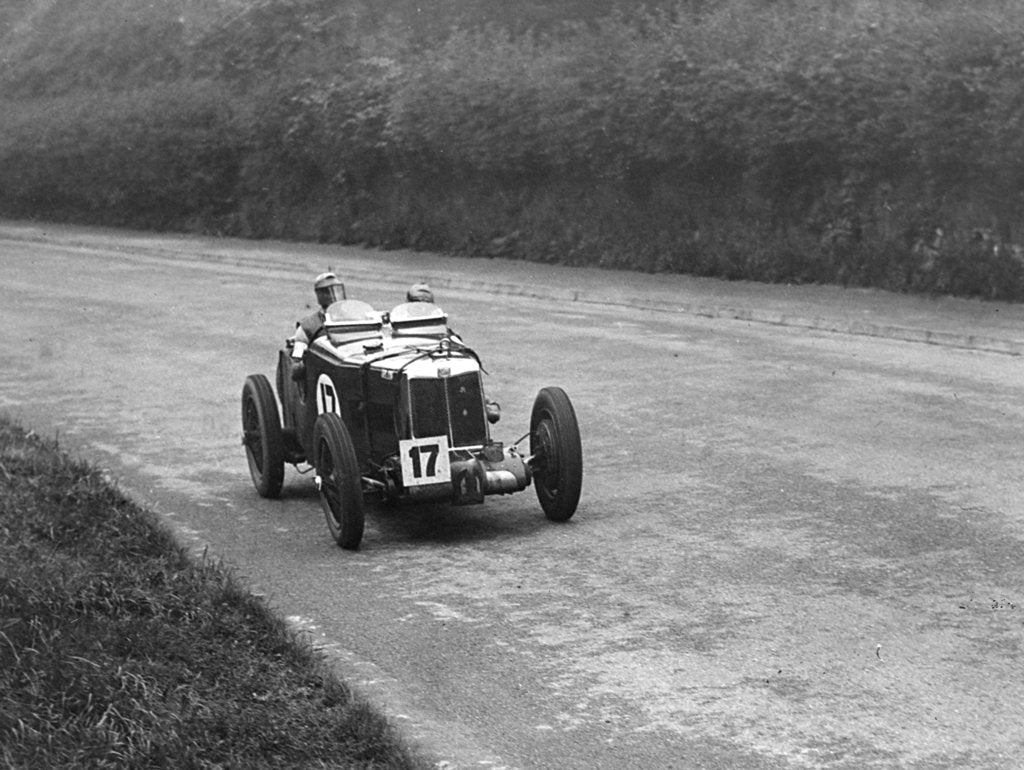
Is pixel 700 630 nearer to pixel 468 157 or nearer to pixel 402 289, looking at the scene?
pixel 402 289

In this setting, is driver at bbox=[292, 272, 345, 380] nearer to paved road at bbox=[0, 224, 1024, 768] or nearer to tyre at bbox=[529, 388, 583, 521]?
paved road at bbox=[0, 224, 1024, 768]

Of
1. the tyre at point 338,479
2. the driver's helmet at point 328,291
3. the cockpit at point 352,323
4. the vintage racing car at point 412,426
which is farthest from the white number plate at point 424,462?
the driver's helmet at point 328,291

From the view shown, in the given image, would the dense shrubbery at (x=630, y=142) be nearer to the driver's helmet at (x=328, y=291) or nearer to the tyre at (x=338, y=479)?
the driver's helmet at (x=328, y=291)

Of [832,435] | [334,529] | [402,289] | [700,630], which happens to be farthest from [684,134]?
[700,630]

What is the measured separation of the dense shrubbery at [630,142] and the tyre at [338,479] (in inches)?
474

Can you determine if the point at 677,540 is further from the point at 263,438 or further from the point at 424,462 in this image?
the point at 263,438

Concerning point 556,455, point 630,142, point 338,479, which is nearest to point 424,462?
point 338,479

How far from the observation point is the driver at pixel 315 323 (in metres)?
10.0

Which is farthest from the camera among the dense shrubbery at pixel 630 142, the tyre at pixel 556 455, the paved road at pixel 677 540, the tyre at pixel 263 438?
the dense shrubbery at pixel 630 142

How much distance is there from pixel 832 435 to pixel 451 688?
18.6ft

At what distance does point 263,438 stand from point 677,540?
8.57 ft

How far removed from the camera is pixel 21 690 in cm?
621

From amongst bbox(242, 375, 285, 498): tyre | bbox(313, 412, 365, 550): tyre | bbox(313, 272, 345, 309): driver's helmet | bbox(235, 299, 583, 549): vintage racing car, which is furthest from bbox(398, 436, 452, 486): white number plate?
bbox(313, 272, 345, 309): driver's helmet

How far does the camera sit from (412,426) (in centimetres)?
917
